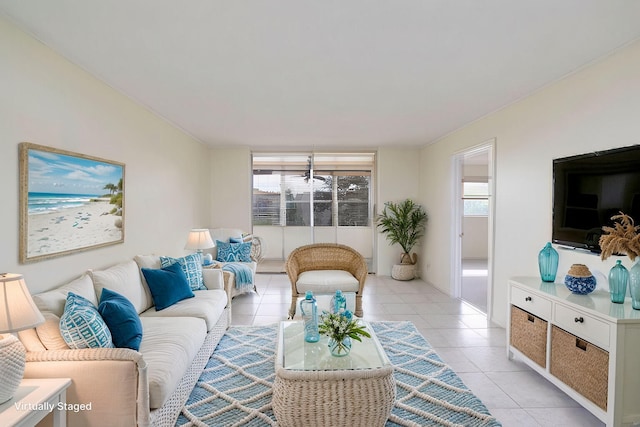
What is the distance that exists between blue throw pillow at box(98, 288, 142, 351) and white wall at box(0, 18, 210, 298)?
1.81 feet

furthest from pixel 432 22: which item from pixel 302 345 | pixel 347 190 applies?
pixel 347 190

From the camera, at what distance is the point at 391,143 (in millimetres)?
6180

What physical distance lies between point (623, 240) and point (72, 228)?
12.8 feet

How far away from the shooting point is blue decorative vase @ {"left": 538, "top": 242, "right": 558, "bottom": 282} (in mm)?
2916

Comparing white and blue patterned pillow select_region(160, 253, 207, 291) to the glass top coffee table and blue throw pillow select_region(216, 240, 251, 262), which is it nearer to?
blue throw pillow select_region(216, 240, 251, 262)

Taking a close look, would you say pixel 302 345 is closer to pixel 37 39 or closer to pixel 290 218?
pixel 37 39

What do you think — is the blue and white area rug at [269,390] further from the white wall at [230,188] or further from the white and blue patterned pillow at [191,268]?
the white wall at [230,188]

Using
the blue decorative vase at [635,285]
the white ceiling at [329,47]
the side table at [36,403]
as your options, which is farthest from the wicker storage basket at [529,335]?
the side table at [36,403]

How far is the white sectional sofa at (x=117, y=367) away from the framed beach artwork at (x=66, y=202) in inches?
13.2

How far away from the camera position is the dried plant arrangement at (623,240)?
2186mm

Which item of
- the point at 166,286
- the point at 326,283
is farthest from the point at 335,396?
the point at 326,283

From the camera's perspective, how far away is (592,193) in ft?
8.65

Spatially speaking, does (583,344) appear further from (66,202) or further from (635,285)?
(66,202)

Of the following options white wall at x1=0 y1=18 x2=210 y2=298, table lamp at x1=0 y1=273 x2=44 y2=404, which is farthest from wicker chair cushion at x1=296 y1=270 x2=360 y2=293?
table lamp at x1=0 y1=273 x2=44 y2=404
